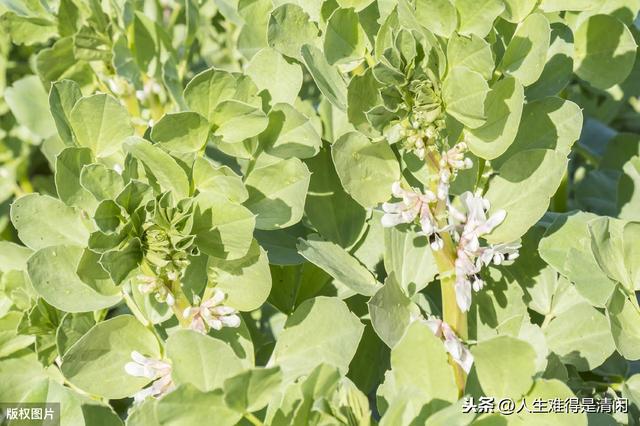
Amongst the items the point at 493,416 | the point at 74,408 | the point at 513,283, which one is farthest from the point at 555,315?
the point at 74,408

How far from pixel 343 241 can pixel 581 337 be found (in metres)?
0.31

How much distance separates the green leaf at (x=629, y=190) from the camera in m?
1.15

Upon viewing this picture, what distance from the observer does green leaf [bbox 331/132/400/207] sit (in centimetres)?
90

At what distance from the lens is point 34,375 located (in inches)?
42.8

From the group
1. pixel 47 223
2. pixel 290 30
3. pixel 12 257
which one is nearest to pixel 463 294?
pixel 290 30

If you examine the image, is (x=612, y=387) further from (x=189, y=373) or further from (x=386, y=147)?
(x=189, y=373)

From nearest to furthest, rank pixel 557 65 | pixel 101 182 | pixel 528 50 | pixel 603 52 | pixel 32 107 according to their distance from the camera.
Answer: pixel 101 182, pixel 528 50, pixel 557 65, pixel 603 52, pixel 32 107

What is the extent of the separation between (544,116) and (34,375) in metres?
0.73

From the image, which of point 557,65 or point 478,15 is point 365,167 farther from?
point 557,65

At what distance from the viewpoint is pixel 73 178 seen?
90 centimetres

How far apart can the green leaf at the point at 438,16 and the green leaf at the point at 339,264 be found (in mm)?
277

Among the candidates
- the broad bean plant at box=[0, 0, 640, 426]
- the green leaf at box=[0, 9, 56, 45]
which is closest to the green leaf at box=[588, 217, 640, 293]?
the broad bean plant at box=[0, 0, 640, 426]

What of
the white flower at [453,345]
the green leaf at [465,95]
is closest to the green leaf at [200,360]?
the white flower at [453,345]

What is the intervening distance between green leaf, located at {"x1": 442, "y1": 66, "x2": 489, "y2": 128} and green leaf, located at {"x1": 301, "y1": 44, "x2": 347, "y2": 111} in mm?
124
